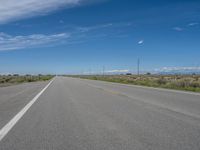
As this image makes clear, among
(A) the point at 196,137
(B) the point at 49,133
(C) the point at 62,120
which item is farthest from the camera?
(C) the point at 62,120

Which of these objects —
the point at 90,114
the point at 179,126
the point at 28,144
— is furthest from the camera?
the point at 90,114

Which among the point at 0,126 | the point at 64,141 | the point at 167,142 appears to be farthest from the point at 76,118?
the point at 167,142

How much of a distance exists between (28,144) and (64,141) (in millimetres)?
774

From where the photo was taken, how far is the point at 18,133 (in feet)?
22.0

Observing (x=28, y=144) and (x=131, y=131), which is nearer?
(x=28, y=144)

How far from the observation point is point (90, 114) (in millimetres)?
9750

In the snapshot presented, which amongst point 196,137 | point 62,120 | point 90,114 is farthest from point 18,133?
point 196,137

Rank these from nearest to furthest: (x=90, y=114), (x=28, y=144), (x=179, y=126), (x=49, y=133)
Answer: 1. (x=28, y=144)
2. (x=49, y=133)
3. (x=179, y=126)
4. (x=90, y=114)

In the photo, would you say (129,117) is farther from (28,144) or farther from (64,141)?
(28,144)

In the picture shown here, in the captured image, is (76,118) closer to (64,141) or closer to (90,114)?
(90,114)

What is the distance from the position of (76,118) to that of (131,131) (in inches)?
103

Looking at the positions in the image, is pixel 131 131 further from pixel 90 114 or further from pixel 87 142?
pixel 90 114

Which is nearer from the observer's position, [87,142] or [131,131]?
[87,142]

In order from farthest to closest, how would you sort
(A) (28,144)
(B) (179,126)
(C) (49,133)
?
1. (B) (179,126)
2. (C) (49,133)
3. (A) (28,144)
